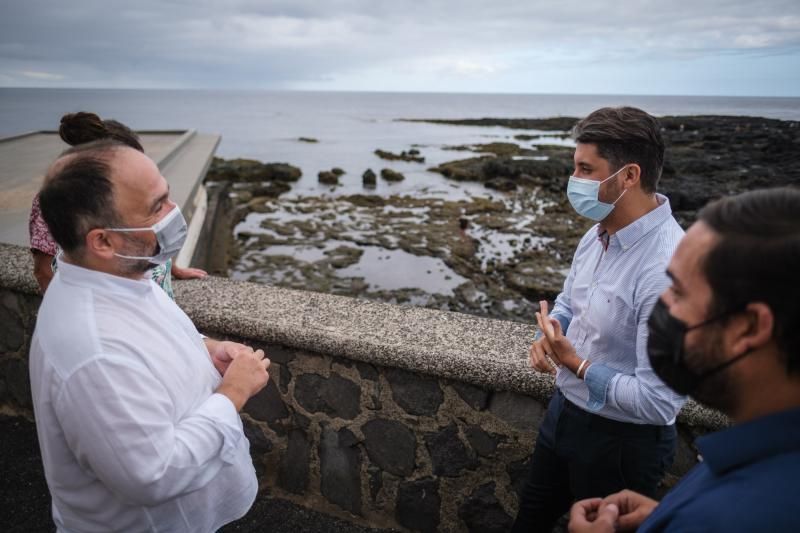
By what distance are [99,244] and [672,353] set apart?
1584 millimetres

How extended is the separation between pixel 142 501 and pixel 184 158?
1179 cm

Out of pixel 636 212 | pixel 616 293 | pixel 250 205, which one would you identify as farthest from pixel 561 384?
pixel 250 205

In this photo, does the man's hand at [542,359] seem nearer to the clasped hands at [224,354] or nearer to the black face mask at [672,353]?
the black face mask at [672,353]

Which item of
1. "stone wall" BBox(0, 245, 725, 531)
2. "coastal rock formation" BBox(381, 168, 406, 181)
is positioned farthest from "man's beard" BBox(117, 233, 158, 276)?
"coastal rock formation" BBox(381, 168, 406, 181)

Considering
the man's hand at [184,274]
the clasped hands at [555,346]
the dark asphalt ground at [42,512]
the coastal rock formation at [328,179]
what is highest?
the clasped hands at [555,346]

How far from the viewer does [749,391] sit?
103cm

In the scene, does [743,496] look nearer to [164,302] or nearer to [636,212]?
[636,212]

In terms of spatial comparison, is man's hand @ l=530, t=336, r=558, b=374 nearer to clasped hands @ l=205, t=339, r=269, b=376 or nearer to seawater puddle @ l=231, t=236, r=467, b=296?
clasped hands @ l=205, t=339, r=269, b=376

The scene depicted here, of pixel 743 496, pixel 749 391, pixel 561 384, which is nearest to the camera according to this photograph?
pixel 743 496

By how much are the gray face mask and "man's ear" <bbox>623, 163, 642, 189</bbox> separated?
5.46 ft

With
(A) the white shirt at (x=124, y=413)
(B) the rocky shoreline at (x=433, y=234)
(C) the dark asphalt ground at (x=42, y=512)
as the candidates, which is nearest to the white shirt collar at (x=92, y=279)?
(A) the white shirt at (x=124, y=413)

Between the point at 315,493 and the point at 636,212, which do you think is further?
the point at 315,493

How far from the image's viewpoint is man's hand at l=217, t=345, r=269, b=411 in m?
1.71

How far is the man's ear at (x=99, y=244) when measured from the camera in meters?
1.57
